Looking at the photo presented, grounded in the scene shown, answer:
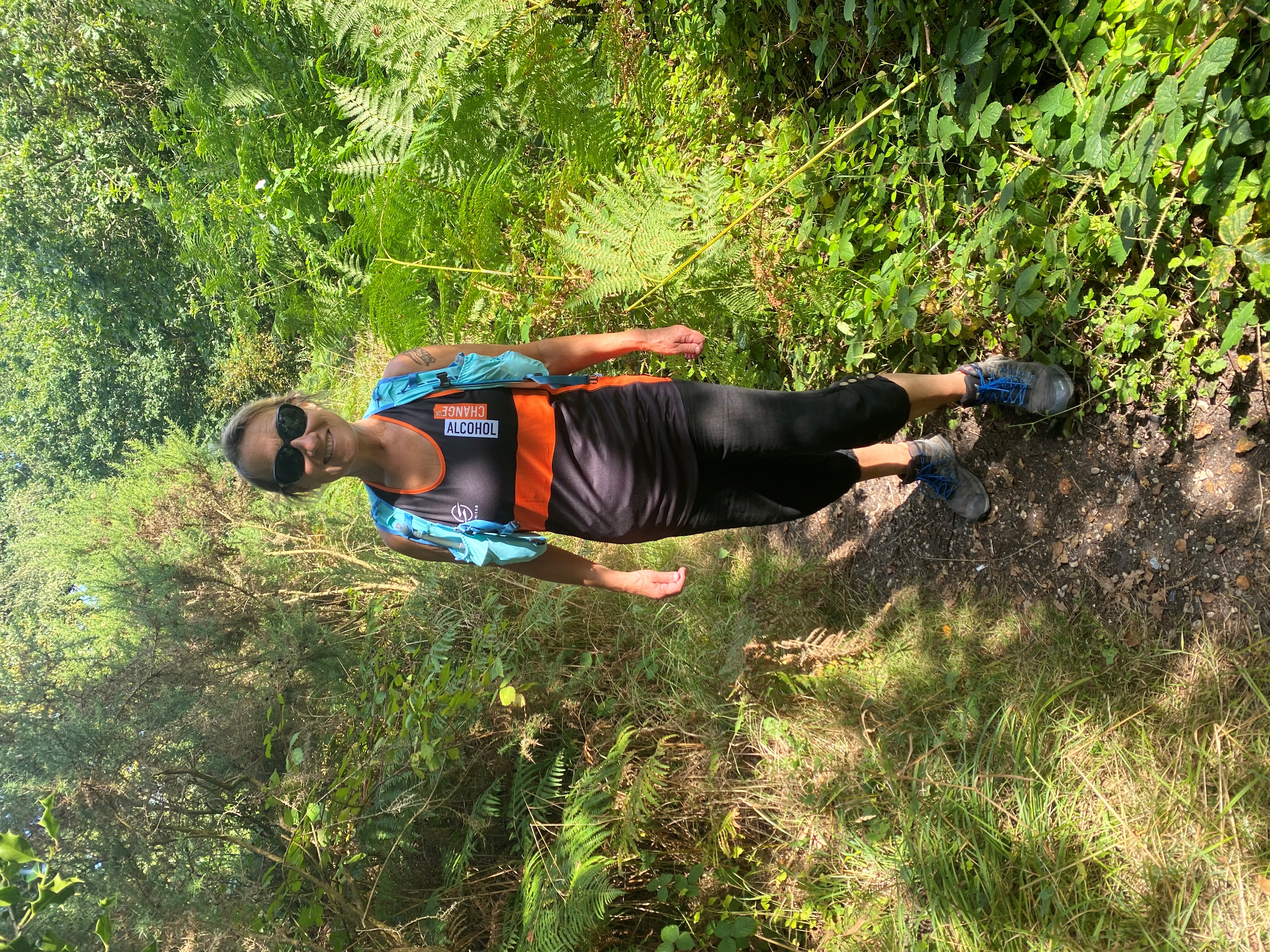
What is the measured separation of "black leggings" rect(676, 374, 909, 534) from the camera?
7.59 feet

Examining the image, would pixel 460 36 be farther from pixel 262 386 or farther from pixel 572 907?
pixel 262 386

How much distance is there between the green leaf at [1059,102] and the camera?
2148mm

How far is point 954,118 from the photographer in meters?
2.52

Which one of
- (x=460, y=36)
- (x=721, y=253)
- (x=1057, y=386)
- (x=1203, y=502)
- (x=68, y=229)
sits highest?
(x=68, y=229)

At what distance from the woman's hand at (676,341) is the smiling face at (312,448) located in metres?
1.04

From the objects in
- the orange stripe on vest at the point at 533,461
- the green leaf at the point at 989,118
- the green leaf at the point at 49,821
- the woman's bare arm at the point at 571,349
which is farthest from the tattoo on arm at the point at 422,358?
the green leaf at the point at 989,118

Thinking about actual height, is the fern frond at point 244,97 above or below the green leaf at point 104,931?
above

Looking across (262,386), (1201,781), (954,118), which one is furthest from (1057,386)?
(262,386)

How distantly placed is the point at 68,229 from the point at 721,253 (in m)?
8.85

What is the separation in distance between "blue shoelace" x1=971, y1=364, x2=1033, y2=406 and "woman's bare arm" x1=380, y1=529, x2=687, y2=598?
1.23 metres

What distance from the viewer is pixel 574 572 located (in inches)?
103

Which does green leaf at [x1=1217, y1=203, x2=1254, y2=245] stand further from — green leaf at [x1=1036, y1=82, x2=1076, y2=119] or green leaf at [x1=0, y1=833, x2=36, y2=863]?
green leaf at [x1=0, y1=833, x2=36, y2=863]

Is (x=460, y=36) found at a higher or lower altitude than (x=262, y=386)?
higher

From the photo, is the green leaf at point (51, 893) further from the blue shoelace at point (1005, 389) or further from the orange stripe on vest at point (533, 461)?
the blue shoelace at point (1005, 389)
